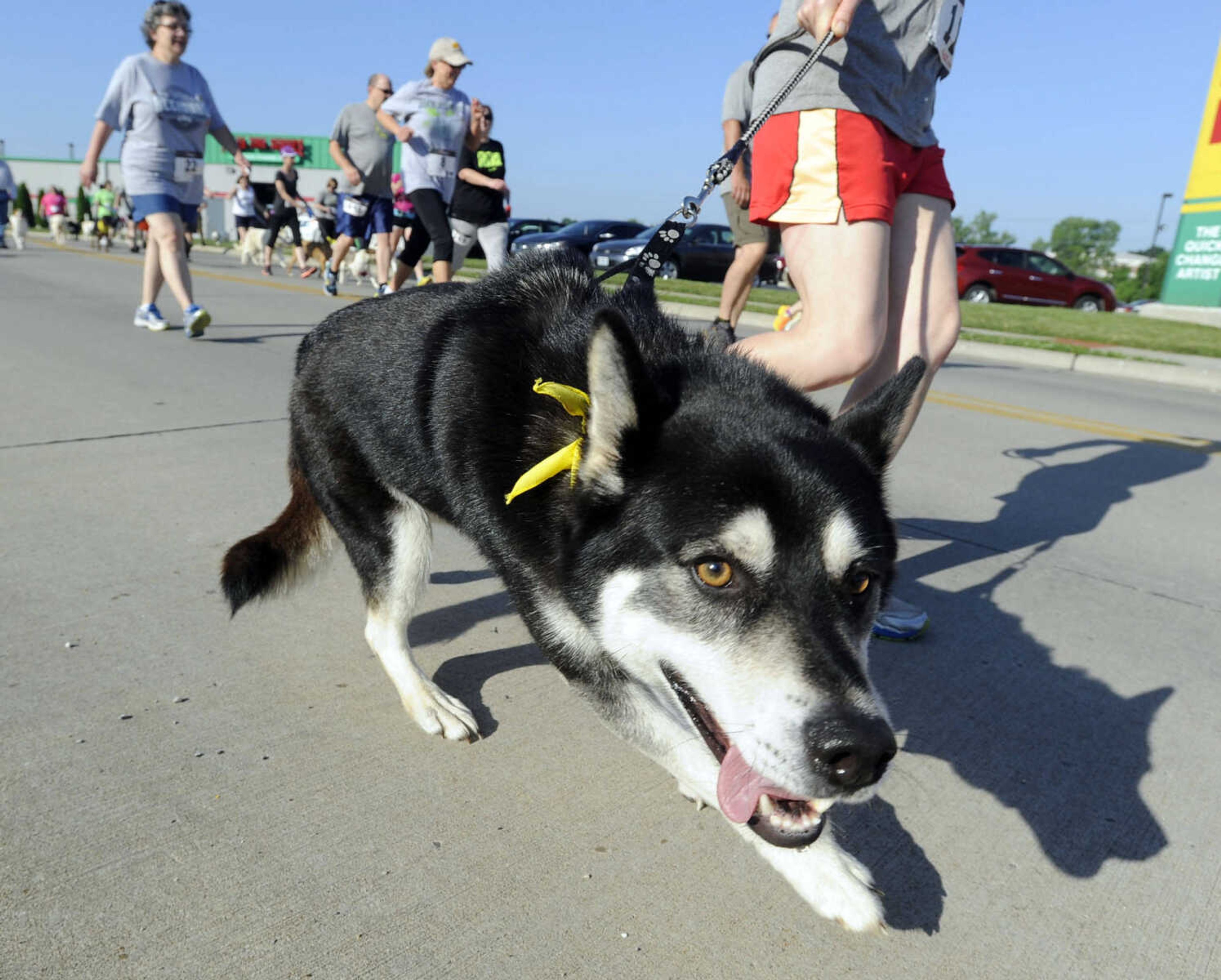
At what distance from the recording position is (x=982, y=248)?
2567 cm

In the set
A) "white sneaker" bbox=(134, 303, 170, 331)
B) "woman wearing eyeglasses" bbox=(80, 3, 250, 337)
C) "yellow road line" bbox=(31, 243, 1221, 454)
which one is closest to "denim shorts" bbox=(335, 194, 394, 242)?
"white sneaker" bbox=(134, 303, 170, 331)

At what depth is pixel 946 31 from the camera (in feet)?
10.7

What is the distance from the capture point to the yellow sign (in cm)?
2077

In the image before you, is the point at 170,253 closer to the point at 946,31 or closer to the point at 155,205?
the point at 155,205

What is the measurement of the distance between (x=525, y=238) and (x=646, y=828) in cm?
2669

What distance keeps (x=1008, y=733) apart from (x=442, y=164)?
7.99 m

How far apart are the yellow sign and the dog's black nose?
80.2 feet

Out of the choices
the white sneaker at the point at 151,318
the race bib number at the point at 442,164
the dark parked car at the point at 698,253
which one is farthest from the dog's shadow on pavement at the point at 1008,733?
the dark parked car at the point at 698,253

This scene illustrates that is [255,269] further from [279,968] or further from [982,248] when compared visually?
[279,968]

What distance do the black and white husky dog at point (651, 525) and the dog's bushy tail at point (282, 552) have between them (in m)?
0.02

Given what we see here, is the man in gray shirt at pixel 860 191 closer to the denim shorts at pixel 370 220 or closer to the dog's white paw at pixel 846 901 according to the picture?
the dog's white paw at pixel 846 901

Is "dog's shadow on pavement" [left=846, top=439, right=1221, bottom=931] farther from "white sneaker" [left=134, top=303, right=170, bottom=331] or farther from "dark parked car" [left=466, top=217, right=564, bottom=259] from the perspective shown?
"dark parked car" [left=466, top=217, right=564, bottom=259]

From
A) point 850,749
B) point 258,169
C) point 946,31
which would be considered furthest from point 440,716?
point 258,169

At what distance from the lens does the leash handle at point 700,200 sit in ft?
9.82
